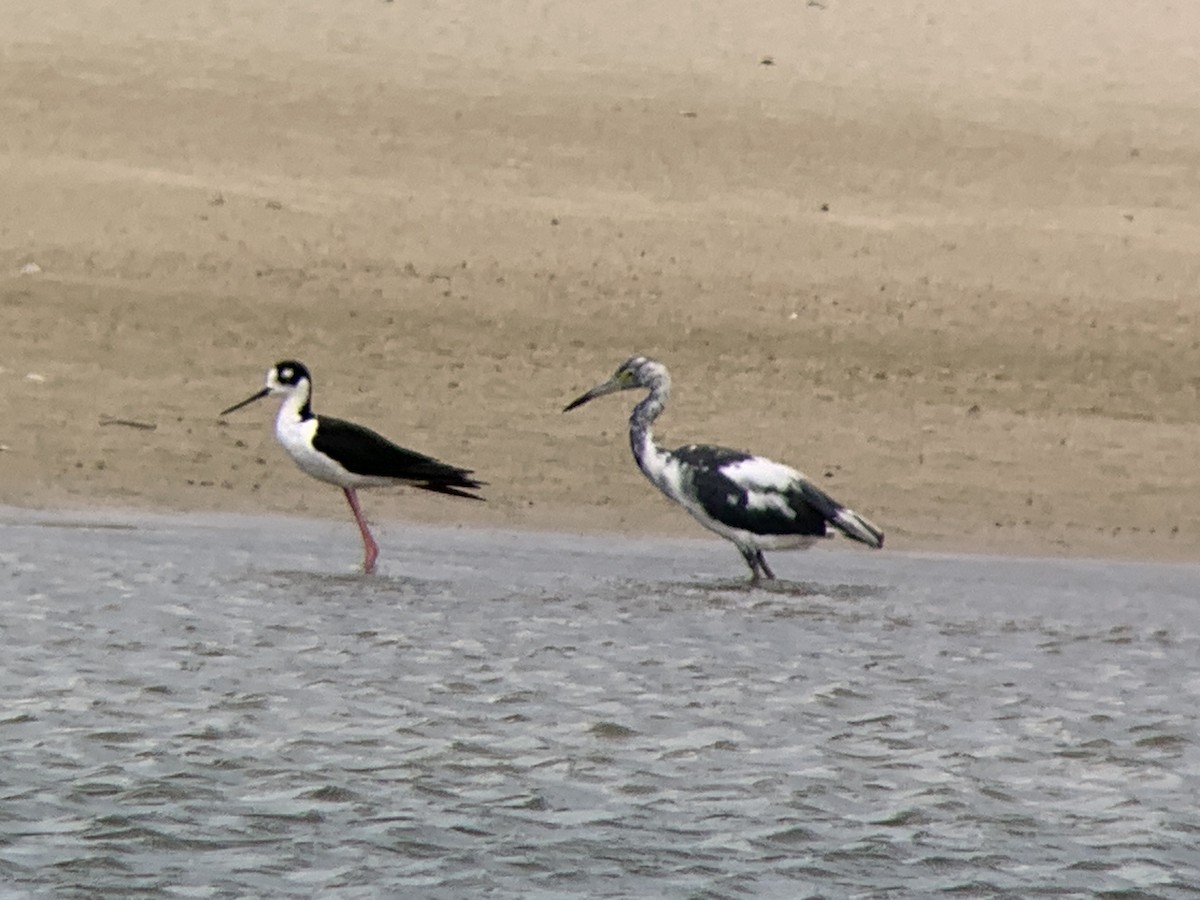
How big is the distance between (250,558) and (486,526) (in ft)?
5.14

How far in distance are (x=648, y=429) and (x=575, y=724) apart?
4.33 meters

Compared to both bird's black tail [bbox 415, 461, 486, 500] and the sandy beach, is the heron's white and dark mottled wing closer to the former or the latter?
the sandy beach

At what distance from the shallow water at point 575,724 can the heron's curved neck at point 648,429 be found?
41 centimetres

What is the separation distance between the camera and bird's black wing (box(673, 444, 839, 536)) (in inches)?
438

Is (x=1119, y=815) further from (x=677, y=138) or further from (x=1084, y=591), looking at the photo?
(x=677, y=138)

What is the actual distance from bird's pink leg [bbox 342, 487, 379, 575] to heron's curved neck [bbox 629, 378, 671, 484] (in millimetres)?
1160

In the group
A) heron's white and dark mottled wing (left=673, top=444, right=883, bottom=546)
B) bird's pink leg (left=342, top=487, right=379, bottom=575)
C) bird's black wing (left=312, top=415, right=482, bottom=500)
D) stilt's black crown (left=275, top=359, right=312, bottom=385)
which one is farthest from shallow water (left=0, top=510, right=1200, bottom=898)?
stilt's black crown (left=275, top=359, right=312, bottom=385)

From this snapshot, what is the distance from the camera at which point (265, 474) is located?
1282cm

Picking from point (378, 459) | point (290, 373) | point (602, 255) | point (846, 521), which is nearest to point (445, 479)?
point (378, 459)

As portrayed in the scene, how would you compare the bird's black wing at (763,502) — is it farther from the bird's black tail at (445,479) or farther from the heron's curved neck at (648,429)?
the bird's black tail at (445,479)

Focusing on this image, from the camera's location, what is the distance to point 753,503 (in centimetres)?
1112

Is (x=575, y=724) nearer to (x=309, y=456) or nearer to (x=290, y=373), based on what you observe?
(x=309, y=456)

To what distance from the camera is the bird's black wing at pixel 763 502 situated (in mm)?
11125

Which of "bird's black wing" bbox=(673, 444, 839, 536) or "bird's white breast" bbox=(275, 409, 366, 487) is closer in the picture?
"bird's black wing" bbox=(673, 444, 839, 536)
